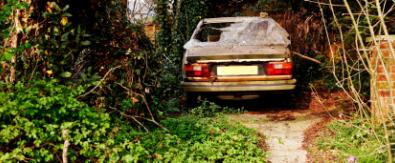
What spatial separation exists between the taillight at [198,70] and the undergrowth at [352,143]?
2.16 metres

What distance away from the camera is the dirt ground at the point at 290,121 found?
18.5ft

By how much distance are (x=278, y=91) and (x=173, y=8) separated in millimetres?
6534

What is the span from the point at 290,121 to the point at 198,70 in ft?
5.30

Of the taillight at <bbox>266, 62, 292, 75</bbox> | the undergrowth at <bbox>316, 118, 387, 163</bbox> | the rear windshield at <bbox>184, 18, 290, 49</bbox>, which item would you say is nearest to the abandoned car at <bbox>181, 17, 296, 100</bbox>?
the taillight at <bbox>266, 62, 292, 75</bbox>

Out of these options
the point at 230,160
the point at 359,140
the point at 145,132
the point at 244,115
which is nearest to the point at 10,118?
the point at 145,132

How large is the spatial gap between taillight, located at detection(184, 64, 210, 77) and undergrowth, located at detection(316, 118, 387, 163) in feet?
7.09

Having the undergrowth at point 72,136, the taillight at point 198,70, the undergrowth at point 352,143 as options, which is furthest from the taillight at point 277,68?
the undergrowth at point 72,136

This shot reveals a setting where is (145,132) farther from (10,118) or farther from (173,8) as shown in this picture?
(173,8)

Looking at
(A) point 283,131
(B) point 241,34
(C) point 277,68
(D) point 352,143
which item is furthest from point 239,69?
(D) point 352,143

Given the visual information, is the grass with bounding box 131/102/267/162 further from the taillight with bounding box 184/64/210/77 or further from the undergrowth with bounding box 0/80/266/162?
the taillight with bounding box 184/64/210/77

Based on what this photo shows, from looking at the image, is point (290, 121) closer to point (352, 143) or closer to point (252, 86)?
point (252, 86)

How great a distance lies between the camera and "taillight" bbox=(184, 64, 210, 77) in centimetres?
767

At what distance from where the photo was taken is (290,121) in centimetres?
747

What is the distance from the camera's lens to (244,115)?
7934mm
